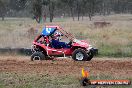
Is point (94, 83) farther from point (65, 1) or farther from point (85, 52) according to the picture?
point (65, 1)

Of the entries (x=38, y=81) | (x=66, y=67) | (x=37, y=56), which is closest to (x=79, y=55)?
(x=37, y=56)

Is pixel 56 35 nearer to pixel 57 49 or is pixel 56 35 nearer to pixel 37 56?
pixel 57 49

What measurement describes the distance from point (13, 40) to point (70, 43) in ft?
27.0

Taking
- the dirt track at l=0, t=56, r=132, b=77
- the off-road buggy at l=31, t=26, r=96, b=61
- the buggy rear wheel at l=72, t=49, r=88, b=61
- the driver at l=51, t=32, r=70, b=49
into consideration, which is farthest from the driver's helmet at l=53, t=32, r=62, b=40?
the dirt track at l=0, t=56, r=132, b=77

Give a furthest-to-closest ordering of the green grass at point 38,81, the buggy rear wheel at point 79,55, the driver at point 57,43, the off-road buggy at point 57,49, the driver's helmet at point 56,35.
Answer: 1. the driver's helmet at point 56,35
2. the driver at point 57,43
3. the off-road buggy at point 57,49
4. the buggy rear wheel at point 79,55
5. the green grass at point 38,81

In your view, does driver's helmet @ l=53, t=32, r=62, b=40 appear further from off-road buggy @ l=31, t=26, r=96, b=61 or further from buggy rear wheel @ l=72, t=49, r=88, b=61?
buggy rear wheel @ l=72, t=49, r=88, b=61

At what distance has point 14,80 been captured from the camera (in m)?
10.6

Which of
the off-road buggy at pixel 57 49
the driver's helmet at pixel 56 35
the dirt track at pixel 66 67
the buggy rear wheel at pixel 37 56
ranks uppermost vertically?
the driver's helmet at pixel 56 35

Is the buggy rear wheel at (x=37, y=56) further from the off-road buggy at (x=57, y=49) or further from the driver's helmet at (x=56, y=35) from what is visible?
the driver's helmet at (x=56, y=35)

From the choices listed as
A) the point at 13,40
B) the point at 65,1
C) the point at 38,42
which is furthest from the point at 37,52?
the point at 65,1

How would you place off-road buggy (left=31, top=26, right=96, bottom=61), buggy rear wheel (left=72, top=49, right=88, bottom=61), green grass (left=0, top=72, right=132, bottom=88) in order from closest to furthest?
green grass (left=0, top=72, right=132, bottom=88)
buggy rear wheel (left=72, top=49, right=88, bottom=61)
off-road buggy (left=31, top=26, right=96, bottom=61)

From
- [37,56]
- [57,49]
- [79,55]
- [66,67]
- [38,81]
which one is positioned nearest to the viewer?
[38,81]

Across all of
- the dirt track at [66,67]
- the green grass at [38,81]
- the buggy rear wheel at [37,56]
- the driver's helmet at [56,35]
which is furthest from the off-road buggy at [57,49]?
the green grass at [38,81]

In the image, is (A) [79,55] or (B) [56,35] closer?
(A) [79,55]
